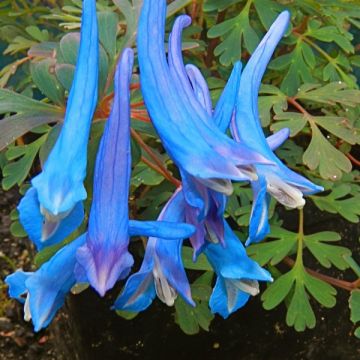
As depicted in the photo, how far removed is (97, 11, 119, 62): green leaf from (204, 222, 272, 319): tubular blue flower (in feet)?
1.24

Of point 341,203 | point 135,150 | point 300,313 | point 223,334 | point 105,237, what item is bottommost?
point 223,334

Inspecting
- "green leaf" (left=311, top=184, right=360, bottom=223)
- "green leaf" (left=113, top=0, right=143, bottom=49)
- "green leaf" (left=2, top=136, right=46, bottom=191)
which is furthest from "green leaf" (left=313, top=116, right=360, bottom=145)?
"green leaf" (left=2, top=136, right=46, bottom=191)

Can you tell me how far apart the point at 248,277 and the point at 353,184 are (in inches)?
27.6

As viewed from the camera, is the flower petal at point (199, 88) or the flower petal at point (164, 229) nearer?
the flower petal at point (164, 229)

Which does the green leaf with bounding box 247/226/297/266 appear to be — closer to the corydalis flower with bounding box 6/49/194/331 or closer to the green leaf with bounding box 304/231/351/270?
the green leaf with bounding box 304/231/351/270

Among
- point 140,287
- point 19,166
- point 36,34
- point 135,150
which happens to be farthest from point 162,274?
point 36,34

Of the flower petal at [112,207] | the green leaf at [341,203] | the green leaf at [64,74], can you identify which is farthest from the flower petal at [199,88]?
the green leaf at [341,203]

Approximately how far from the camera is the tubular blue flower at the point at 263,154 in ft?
2.27

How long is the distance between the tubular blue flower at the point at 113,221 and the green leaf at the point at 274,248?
0.64 metres

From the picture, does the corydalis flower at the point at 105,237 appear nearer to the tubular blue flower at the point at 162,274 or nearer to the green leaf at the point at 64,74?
the tubular blue flower at the point at 162,274

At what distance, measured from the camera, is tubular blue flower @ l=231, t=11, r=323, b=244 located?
27.2 inches

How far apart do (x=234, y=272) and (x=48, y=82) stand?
45 centimetres

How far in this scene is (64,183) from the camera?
0.63 meters

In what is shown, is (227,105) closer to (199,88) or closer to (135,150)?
(199,88)
